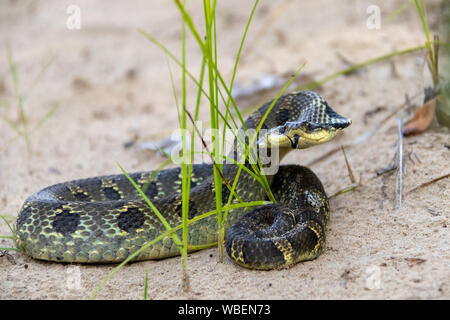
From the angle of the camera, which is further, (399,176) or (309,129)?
(399,176)

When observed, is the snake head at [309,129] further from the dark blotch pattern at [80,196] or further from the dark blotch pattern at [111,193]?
the dark blotch pattern at [80,196]

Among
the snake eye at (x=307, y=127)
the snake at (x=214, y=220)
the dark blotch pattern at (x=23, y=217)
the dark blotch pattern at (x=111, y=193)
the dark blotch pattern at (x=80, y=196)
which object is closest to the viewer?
the snake at (x=214, y=220)

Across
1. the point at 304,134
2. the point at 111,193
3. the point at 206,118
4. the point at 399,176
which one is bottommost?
the point at 111,193

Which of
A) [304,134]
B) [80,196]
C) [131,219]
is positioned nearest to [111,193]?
[80,196]

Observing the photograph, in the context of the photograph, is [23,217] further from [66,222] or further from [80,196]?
[80,196]

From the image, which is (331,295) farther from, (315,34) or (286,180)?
(315,34)

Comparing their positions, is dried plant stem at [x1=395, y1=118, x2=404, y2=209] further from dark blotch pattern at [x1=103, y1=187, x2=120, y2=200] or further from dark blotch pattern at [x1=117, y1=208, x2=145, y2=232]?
dark blotch pattern at [x1=103, y1=187, x2=120, y2=200]

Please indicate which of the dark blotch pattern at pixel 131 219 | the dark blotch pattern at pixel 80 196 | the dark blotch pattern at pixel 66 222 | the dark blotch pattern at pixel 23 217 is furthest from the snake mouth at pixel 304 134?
the dark blotch pattern at pixel 23 217
